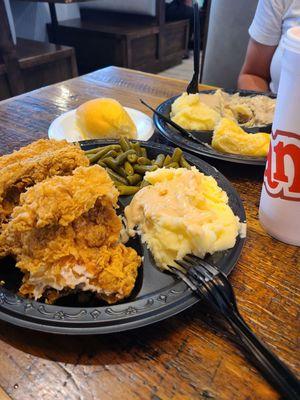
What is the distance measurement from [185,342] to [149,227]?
298 millimetres

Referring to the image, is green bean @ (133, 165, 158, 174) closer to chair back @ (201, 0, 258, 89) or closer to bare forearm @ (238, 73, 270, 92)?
bare forearm @ (238, 73, 270, 92)

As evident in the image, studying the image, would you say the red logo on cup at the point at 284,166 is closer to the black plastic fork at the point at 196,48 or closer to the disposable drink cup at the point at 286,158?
the disposable drink cup at the point at 286,158

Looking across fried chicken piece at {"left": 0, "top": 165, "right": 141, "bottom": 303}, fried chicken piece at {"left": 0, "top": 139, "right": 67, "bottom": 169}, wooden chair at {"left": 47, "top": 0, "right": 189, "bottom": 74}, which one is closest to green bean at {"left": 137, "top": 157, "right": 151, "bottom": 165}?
fried chicken piece at {"left": 0, "top": 139, "right": 67, "bottom": 169}

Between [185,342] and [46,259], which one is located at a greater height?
[46,259]

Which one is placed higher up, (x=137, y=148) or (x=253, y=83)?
(x=137, y=148)

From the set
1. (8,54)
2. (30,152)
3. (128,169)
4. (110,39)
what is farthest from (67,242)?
(110,39)

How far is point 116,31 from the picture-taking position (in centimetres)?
477

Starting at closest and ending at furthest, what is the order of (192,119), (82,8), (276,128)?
(276,128) < (192,119) < (82,8)

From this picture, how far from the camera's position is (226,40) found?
2.76 meters

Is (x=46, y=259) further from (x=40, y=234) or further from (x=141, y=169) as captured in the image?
(x=141, y=169)

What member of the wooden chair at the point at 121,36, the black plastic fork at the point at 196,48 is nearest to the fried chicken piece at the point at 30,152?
A: the black plastic fork at the point at 196,48

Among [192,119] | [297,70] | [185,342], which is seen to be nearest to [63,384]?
[185,342]

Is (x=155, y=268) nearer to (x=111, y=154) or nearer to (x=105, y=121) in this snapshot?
(x=111, y=154)

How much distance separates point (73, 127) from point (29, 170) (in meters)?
0.74
